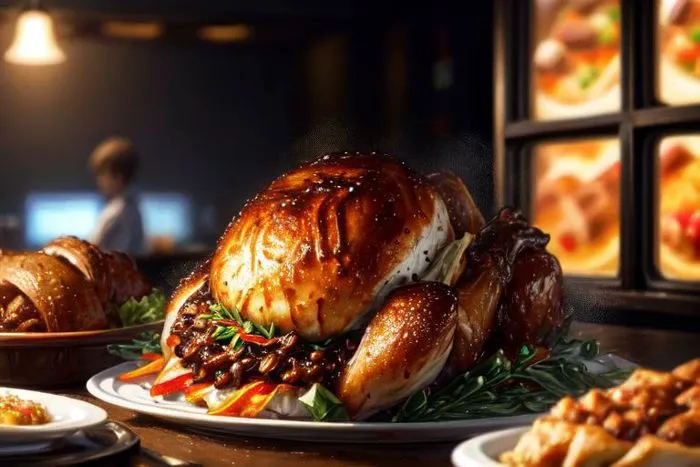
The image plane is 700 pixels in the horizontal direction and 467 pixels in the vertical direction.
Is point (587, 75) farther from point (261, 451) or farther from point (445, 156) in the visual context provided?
point (261, 451)

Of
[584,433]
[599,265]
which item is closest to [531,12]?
[599,265]

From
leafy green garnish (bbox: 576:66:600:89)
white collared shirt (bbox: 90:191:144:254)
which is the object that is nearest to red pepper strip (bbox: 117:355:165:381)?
leafy green garnish (bbox: 576:66:600:89)

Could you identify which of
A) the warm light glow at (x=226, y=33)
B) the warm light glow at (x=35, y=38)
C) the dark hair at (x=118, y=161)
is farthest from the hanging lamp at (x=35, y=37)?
the warm light glow at (x=226, y=33)

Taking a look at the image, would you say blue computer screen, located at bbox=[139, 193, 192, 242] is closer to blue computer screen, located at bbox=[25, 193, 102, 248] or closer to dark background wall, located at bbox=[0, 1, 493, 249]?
dark background wall, located at bbox=[0, 1, 493, 249]

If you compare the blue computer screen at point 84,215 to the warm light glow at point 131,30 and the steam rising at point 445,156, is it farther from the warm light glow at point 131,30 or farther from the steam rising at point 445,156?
the steam rising at point 445,156

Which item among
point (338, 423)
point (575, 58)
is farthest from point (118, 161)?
point (338, 423)
